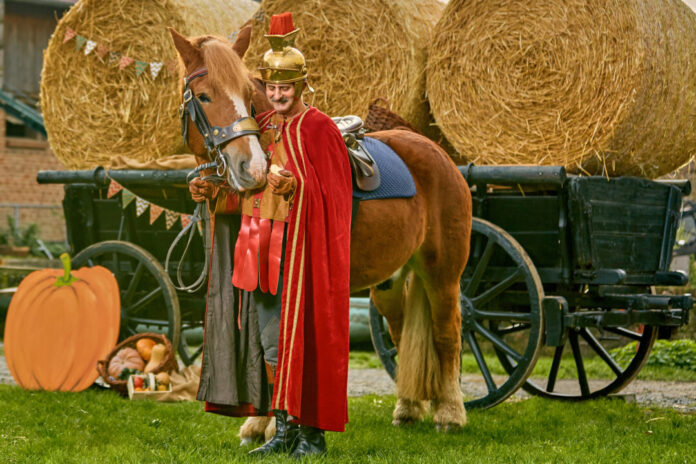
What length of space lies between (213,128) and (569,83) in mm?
2392

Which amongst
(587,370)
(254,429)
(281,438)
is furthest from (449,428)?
(587,370)

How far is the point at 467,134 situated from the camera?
5449mm

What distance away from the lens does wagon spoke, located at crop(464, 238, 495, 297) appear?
5062mm

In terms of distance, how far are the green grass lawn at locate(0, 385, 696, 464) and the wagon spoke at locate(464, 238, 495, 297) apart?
71 centimetres

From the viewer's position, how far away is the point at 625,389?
6.71 metres

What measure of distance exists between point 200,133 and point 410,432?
1955 millimetres

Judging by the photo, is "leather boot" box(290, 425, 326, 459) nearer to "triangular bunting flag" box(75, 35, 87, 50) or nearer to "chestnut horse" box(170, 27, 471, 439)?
"chestnut horse" box(170, 27, 471, 439)

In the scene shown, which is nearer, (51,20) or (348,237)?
(348,237)

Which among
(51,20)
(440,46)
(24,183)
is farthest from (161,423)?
(51,20)

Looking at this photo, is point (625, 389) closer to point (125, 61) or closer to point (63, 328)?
point (63, 328)

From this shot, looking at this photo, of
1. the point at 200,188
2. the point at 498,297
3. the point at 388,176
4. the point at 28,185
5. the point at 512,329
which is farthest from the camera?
the point at 28,185

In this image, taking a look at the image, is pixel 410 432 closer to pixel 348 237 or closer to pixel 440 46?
pixel 348 237

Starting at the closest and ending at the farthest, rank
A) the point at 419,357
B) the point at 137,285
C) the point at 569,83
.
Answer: the point at 419,357 < the point at 569,83 < the point at 137,285

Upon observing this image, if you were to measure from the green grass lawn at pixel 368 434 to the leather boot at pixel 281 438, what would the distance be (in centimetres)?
12
